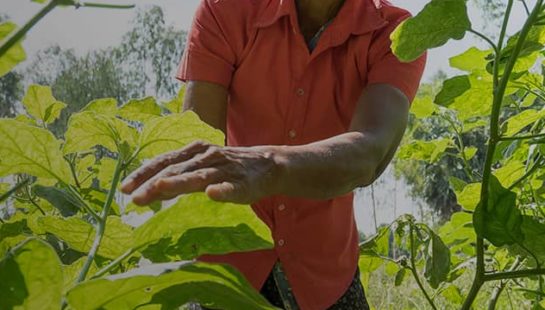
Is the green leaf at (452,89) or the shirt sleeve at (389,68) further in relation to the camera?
the shirt sleeve at (389,68)

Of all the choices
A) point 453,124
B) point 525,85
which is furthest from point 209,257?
point 525,85

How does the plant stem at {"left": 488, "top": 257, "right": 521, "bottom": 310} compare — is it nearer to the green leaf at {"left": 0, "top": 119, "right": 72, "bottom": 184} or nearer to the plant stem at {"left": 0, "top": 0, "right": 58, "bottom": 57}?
the green leaf at {"left": 0, "top": 119, "right": 72, "bottom": 184}

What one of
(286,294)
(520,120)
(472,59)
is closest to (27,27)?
(472,59)

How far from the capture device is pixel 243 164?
565 millimetres

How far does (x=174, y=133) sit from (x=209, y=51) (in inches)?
31.0

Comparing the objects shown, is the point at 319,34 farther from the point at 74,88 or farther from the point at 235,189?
the point at 74,88

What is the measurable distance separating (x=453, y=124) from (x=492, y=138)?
0.52 metres

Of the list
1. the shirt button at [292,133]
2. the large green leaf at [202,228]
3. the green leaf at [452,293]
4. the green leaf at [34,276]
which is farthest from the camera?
the green leaf at [452,293]

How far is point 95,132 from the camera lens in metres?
0.61

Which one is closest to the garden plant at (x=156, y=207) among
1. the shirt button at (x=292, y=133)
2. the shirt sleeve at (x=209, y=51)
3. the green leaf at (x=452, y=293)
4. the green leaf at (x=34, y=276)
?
the green leaf at (x=34, y=276)

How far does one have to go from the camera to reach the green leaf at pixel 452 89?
3.12ft

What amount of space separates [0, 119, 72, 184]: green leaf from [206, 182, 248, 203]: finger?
117 mm

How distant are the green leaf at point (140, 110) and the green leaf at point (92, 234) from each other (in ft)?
0.55

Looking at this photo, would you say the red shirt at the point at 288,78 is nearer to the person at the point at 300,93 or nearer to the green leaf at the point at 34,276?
the person at the point at 300,93
